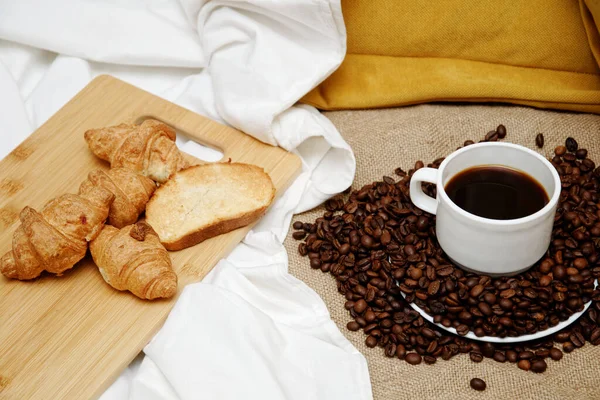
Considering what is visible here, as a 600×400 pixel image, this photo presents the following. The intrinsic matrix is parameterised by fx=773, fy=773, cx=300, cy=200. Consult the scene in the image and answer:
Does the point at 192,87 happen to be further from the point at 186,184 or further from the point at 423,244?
the point at 423,244

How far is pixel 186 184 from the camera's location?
1.82m

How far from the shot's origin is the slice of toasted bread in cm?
173

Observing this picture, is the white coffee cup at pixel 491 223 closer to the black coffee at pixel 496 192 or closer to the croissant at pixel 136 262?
the black coffee at pixel 496 192

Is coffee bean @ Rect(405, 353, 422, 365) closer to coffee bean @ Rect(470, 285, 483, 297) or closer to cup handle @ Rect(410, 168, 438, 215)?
coffee bean @ Rect(470, 285, 483, 297)

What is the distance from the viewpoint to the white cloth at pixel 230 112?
154cm

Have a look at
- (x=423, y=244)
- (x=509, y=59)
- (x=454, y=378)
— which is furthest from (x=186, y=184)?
(x=509, y=59)

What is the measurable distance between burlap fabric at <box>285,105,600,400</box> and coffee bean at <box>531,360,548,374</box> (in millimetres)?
13

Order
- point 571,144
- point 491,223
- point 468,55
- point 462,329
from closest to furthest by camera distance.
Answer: point 491,223 → point 462,329 → point 571,144 → point 468,55

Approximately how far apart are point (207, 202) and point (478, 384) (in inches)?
28.2

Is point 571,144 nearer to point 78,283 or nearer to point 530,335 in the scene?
point 530,335

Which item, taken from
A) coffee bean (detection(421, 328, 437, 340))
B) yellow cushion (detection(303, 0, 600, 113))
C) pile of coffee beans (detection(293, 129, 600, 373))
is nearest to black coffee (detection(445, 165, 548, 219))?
pile of coffee beans (detection(293, 129, 600, 373))

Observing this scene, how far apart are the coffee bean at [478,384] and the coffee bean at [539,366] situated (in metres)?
0.11

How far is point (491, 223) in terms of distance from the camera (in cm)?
146

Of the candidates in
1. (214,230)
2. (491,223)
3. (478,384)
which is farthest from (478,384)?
(214,230)
